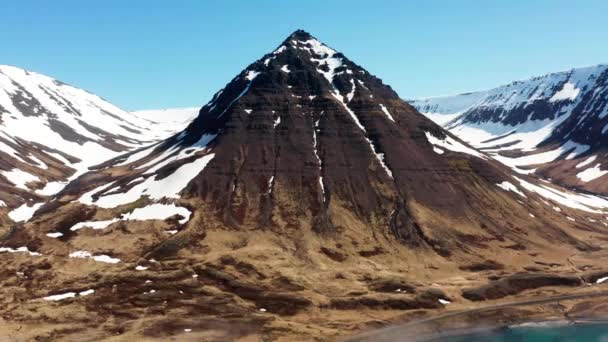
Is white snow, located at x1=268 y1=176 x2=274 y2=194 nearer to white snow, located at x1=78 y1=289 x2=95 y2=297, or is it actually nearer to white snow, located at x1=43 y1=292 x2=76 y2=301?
white snow, located at x1=78 y1=289 x2=95 y2=297

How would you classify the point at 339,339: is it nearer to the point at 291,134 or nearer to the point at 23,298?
the point at 23,298

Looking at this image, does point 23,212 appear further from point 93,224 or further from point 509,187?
point 509,187

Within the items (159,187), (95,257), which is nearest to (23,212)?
(159,187)

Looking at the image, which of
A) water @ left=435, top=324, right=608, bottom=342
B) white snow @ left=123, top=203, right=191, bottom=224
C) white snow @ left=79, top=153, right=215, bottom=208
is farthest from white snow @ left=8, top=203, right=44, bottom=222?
water @ left=435, top=324, right=608, bottom=342

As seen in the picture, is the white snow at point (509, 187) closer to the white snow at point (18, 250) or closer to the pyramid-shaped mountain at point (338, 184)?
the pyramid-shaped mountain at point (338, 184)

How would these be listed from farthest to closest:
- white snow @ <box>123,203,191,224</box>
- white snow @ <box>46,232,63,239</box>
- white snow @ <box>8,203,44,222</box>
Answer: white snow @ <box>8,203,44,222</box> → white snow @ <box>123,203,191,224</box> → white snow @ <box>46,232,63,239</box>

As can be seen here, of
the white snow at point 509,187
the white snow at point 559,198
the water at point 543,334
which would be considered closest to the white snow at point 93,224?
the water at point 543,334
